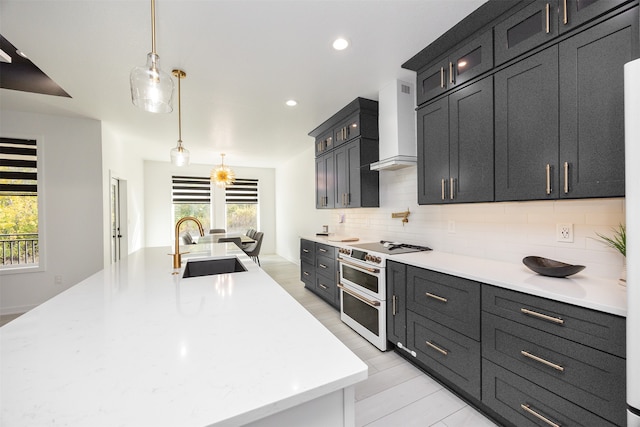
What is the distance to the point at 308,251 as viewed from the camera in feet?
14.4

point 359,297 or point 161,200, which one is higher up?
point 161,200

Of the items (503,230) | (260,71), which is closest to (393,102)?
(260,71)

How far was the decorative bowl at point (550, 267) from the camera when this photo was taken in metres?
1.56

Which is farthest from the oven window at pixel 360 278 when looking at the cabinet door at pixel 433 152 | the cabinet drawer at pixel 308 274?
the cabinet drawer at pixel 308 274

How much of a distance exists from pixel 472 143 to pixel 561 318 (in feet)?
4.20

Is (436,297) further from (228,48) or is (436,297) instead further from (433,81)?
(228,48)

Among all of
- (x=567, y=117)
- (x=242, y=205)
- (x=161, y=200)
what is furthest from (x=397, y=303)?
(x=161, y=200)

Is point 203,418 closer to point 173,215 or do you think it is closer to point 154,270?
point 154,270

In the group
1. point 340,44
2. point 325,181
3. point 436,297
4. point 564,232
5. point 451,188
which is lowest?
point 436,297

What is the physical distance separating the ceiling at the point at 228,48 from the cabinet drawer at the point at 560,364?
6.99 feet

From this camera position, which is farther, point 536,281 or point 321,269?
point 321,269

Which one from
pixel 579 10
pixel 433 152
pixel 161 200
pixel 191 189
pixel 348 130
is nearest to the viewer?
pixel 579 10

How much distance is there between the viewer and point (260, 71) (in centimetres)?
263

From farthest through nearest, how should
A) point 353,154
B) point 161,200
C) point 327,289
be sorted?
point 161,200, point 327,289, point 353,154
